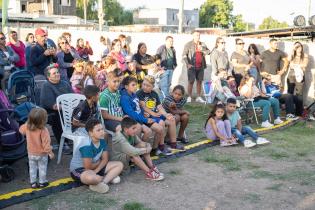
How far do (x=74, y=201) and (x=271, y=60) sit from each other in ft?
23.7

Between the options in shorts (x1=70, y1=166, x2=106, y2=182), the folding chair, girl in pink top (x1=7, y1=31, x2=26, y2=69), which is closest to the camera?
shorts (x1=70, y1=166, x2=106, y2=182)

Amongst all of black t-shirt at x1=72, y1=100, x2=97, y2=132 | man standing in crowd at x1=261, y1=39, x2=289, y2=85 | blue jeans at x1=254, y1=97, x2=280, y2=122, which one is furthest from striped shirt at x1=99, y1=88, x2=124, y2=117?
man standing in crowd at x1=261, y1=39, x2=289, y2=85

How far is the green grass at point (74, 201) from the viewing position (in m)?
4.75

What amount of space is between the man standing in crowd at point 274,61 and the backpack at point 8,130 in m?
6.97

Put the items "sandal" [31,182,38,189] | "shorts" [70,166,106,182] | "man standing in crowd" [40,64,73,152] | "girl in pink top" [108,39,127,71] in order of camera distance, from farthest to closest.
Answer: "girl in pink top" [108,39,127,71], "man standing in crowd" [40,64,73,152], "shorts" [70,166,106,182], "sandal" [31,182,38,189]

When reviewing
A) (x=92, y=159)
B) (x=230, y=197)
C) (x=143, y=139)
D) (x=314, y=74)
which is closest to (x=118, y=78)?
(x=143, y=139)

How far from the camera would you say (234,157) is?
6.90 m

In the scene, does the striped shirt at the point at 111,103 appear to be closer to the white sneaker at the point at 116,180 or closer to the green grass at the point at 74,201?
the white sneaker at the point at 116,180

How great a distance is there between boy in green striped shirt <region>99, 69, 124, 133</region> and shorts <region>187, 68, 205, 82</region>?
5389 millimetres

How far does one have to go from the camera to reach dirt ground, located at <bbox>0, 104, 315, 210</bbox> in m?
4.88

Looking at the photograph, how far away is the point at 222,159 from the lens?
6.74 meters

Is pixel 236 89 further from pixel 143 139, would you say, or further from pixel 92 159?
pixel 92 159

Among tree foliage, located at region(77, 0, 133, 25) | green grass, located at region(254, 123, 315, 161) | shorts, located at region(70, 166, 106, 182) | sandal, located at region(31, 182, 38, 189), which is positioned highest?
tree foliage, located at region(77, 0, 133, 25)

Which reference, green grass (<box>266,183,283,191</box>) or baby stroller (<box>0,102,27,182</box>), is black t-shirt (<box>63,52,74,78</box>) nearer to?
baby stroller (<box>0,102,27,182</box>)
